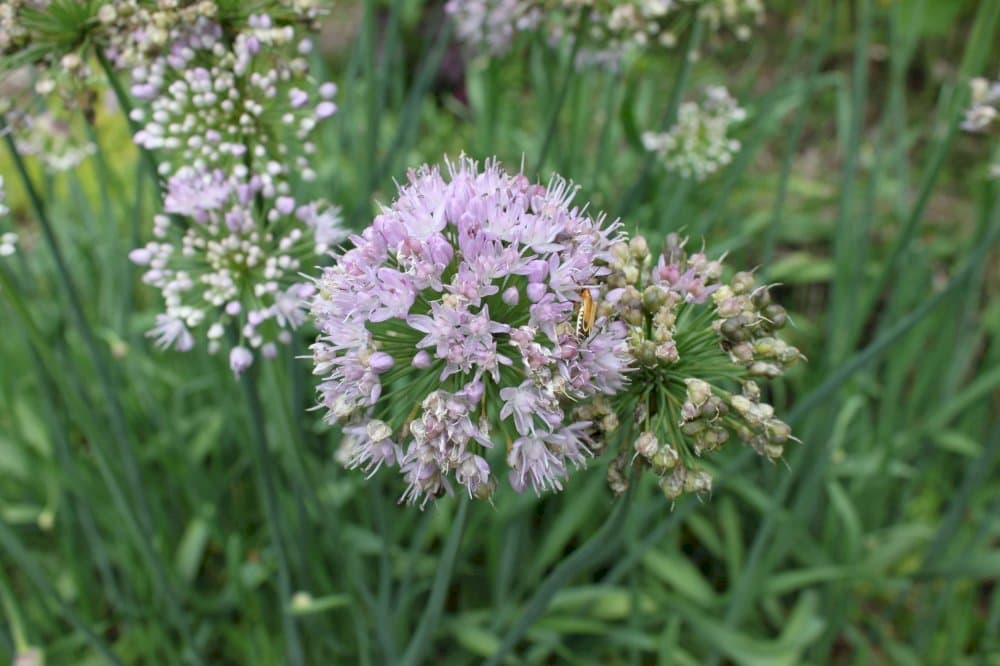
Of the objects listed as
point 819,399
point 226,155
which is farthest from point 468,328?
point 819,399

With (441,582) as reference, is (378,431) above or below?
above

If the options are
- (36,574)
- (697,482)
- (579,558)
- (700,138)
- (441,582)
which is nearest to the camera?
(697,482)

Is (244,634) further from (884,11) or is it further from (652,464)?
(884,11)

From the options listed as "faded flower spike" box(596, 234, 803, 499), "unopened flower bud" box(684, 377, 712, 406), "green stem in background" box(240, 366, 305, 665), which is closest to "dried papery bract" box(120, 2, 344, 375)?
"green stem in background" box(240, 366, 305, 665)

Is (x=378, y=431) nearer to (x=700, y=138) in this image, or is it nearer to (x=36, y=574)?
(x=36, y=574)

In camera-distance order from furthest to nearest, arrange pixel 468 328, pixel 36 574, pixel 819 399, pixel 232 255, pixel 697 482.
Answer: pixel 36 574, pixel 819 399, pixel 232 255, pixel 697 482, pixel 468 328

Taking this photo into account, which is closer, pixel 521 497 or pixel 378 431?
pixel 378 431

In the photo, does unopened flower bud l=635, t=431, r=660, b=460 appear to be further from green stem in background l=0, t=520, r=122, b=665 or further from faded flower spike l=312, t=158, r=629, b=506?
green stem in background l=0, t=520, r=122, b=665

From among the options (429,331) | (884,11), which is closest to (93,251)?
(429,331)
